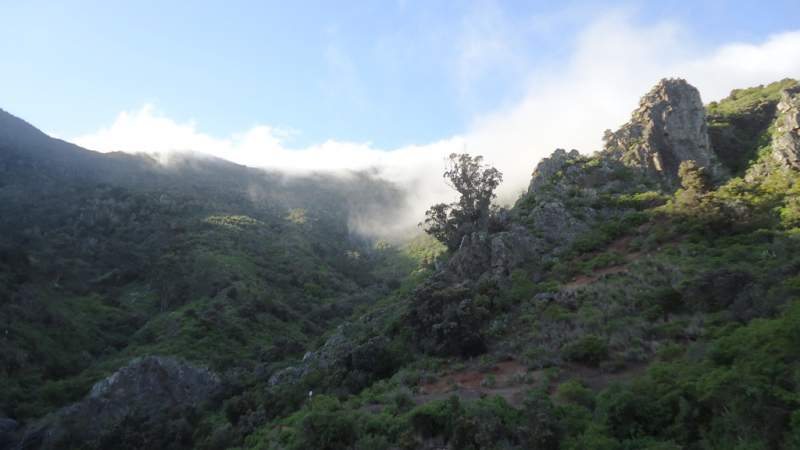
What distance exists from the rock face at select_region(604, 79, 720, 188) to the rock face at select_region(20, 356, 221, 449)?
34054mm

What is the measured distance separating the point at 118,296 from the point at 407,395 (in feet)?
171

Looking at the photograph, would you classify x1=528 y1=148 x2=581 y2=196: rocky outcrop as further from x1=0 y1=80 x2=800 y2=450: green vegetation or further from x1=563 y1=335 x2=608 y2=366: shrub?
x1=563 y1=335 x2=608 y2=366: shrub

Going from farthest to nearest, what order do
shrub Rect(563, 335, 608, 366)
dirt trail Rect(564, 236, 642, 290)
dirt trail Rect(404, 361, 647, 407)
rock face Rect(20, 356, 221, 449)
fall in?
rock face Rect(20, 356, 221, 449) < dirt trail Rect(564, 236, 642, 290) < shrub Rect(563, 335, 608, 366) < dirt trail Rect(404, 361, 647, 407)

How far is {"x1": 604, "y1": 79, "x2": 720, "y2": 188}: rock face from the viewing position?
38.8 metres

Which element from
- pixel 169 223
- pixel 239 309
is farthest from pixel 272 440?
pixel 169 223

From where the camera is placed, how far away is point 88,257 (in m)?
67.7

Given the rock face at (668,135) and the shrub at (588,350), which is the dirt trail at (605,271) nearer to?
the shrub at (588,350)

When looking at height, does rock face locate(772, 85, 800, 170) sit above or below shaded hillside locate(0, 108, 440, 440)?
above

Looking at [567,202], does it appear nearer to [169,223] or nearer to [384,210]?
[169,223]

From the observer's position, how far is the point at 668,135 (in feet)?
130

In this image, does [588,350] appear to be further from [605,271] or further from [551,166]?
[551,166]

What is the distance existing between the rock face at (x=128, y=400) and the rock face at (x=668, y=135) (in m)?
34.1

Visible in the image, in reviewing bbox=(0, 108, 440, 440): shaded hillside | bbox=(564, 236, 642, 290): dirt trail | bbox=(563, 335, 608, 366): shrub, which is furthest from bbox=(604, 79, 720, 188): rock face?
bbox=(0, 108, 440, 440): shaded hillside

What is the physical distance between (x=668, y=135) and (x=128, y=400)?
134 feet
